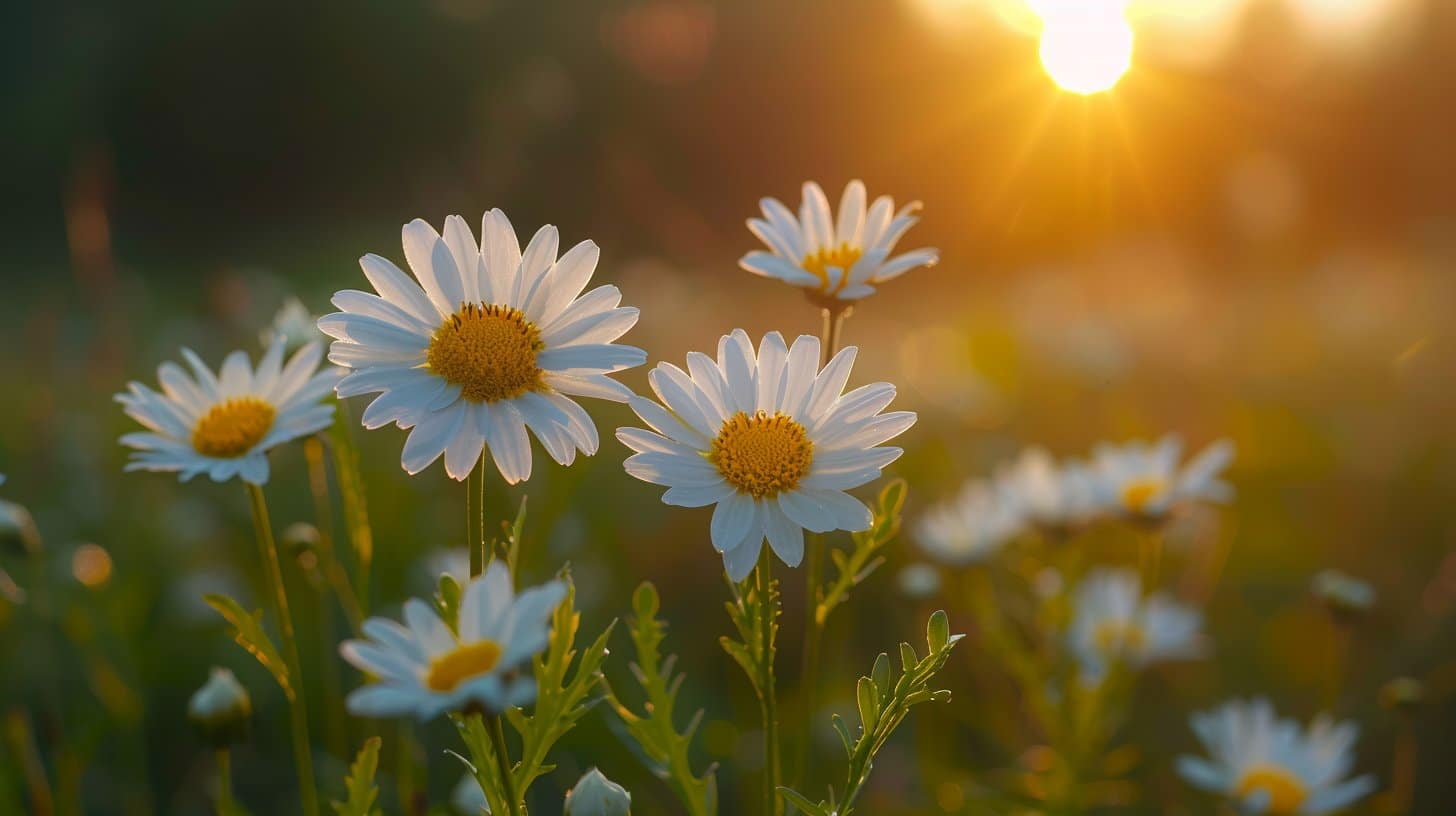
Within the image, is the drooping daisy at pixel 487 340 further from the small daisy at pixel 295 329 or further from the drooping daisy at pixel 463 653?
the small daisy at pixel 295 329

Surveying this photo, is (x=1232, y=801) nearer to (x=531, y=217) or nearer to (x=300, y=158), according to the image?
(x=531, y=217)

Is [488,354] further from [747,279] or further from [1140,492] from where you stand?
[747,279]

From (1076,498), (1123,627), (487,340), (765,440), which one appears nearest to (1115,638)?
(1123,627)

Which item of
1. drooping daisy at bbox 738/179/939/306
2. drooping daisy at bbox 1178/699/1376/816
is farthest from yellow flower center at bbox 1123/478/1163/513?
drooping daisy at bbox 738/179/939/306

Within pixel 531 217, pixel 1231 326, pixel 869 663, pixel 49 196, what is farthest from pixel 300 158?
pixel 869 663

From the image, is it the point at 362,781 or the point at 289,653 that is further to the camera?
the point at 289,653

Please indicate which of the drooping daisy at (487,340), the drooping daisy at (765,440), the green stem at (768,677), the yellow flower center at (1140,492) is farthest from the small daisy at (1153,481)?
the drooping daisy at (487,340)
